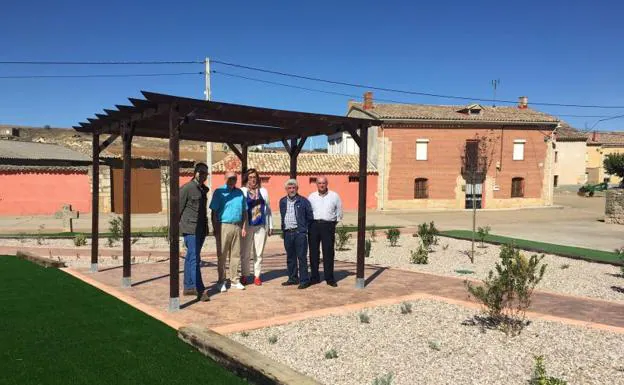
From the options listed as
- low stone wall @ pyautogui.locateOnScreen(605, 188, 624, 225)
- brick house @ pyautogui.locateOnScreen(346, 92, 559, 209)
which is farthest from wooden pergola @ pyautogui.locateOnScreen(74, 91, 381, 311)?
brick house @ pyautogui.locateOnScreen(346, 92, 559, 209)

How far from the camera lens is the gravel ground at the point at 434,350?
4.17 metres

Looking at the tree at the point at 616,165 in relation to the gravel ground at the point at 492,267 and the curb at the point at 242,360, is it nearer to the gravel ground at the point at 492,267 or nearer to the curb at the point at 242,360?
the gravel ground at the point at 492,267

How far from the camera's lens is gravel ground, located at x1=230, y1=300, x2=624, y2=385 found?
13.7 ft

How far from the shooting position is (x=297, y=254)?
7.61 m

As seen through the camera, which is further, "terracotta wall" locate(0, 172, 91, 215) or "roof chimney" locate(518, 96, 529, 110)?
"roof chimney" locate(518, 96, 529, 110)

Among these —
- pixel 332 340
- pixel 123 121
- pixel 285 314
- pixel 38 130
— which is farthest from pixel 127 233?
pixel 38 130

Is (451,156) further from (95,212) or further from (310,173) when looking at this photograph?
(95,212)

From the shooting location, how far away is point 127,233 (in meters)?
7.71

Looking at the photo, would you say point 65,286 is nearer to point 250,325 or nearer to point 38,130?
point 250,325

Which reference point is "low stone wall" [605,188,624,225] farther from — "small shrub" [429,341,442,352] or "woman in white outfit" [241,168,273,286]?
"small shrub" [429,341,442,352]

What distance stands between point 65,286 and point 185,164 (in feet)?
80.5

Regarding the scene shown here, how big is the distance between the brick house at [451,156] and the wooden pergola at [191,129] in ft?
80.9

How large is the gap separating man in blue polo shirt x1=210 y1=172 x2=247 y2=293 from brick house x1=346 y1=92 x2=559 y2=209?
1065 inches

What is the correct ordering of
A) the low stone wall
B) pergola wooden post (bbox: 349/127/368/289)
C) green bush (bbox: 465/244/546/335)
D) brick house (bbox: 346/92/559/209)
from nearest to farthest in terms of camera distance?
green bush (bbox: 465/244/546/335) → pergola wooden post (bbox: 349/127/368/289) → the low stone wall → brick house (bbox: 346/92/559/209)
